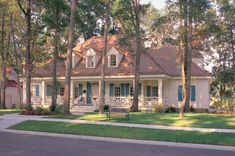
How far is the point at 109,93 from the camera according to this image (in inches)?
1423

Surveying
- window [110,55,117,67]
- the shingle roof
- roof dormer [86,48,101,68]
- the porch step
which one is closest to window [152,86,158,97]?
the shingle roof

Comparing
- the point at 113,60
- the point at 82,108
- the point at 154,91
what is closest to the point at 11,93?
the point at 82,108

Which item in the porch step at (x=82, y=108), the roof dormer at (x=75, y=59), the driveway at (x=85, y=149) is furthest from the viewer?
the roof dormer at (x=75, y=59)

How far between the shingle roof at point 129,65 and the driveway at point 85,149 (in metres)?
19.1

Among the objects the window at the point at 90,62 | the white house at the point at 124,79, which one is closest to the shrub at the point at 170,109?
the white house at the point at 124,79

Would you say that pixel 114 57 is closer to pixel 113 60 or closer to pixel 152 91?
pixel 113 60

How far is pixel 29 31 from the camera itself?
27078 millimetres

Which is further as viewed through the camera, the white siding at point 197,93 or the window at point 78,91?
the window at point 78,91

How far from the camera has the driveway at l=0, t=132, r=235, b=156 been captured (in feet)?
36.0

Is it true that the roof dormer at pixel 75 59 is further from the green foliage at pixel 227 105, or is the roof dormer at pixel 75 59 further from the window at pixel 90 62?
the green foliage at pixel 227 105

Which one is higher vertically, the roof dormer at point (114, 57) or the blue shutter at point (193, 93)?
the roof dormer at point (114, 57)

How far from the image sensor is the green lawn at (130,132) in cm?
1388

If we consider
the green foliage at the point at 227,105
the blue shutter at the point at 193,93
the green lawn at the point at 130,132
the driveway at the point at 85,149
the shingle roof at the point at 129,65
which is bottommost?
the driveway at the point at 85,149

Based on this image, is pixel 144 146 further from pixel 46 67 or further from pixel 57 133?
pixel 46 67
